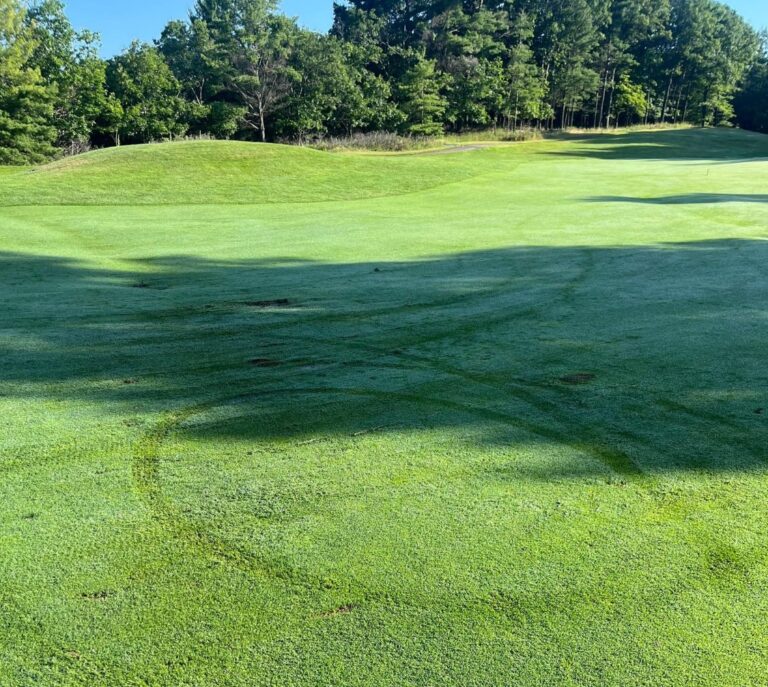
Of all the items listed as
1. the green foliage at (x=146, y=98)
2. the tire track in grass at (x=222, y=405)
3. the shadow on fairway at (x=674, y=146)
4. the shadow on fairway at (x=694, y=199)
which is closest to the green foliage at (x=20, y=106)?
the green foliage at (x=146, y=98)

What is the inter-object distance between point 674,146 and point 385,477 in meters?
46.7

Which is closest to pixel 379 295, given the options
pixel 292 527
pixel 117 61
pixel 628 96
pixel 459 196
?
pixel 292 527

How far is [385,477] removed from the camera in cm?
341

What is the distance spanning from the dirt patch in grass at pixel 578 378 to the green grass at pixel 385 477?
27mm

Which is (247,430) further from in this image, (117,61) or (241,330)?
(117,61)

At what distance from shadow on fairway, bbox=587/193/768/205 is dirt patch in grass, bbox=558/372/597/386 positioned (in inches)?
498

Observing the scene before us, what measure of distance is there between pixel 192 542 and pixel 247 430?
121cm

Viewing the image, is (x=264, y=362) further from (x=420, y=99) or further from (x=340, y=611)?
(x=420, y=99)

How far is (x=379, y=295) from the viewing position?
7879 mm

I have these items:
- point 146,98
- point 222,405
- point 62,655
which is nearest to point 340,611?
point 62,655

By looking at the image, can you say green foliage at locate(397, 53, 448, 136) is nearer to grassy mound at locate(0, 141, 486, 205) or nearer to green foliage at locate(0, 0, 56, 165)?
green foliage at locate(0, 0, 56, 165)

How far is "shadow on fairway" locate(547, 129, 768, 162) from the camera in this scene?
38884mm

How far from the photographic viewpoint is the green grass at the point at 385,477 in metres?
2.28

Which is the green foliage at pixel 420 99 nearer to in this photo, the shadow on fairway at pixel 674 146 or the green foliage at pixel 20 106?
the shadow on fairway at pixel 674 146
